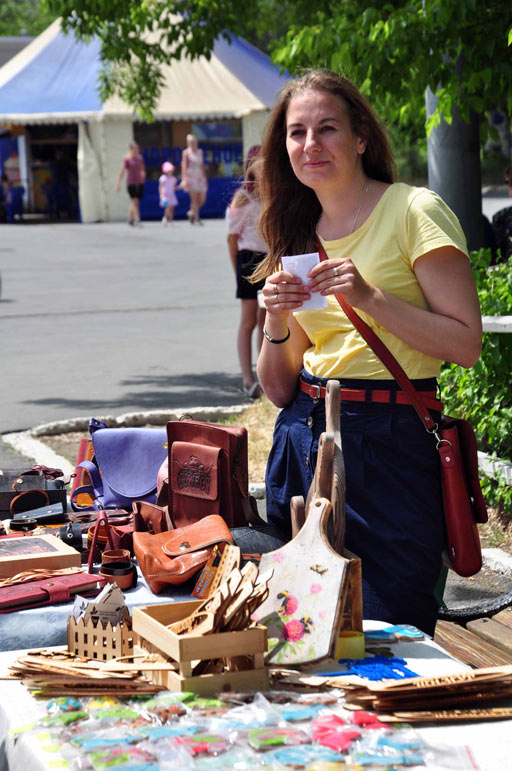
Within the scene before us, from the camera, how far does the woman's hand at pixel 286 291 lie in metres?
2.82

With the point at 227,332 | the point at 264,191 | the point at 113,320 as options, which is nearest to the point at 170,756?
the point at 264,191

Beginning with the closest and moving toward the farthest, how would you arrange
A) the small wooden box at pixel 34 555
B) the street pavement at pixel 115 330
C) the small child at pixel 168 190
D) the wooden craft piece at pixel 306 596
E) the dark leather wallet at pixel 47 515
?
the wooden craft piece at pixel 306 596
the small wooden box at pixel 34 555
the dark leather wallet at pixel 47 515
the street pavement at pixel 115 330
the small child at pixel 168 190

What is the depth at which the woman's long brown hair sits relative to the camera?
3043mm

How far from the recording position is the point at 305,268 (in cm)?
281

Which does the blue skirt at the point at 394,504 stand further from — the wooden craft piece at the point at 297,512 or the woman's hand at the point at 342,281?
the wooden craft piece at the point at 297,512

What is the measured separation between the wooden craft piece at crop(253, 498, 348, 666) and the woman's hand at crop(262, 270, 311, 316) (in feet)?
1.65

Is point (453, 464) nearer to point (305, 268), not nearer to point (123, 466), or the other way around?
point (305, 268)

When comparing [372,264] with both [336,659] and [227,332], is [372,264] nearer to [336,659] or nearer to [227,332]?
[336,659]

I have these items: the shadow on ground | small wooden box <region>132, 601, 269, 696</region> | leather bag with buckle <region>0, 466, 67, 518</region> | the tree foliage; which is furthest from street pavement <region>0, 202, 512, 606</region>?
the tree foliage

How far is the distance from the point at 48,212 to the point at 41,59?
18.3ft

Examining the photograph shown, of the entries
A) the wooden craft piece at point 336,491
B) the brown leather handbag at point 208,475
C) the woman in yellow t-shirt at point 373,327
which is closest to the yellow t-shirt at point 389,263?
the woman in yellow t-shirt at point 373,327

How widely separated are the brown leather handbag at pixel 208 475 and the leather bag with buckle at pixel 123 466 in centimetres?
55

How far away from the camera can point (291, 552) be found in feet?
7.95

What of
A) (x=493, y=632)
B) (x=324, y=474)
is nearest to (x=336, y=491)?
(x=324, y=474)
